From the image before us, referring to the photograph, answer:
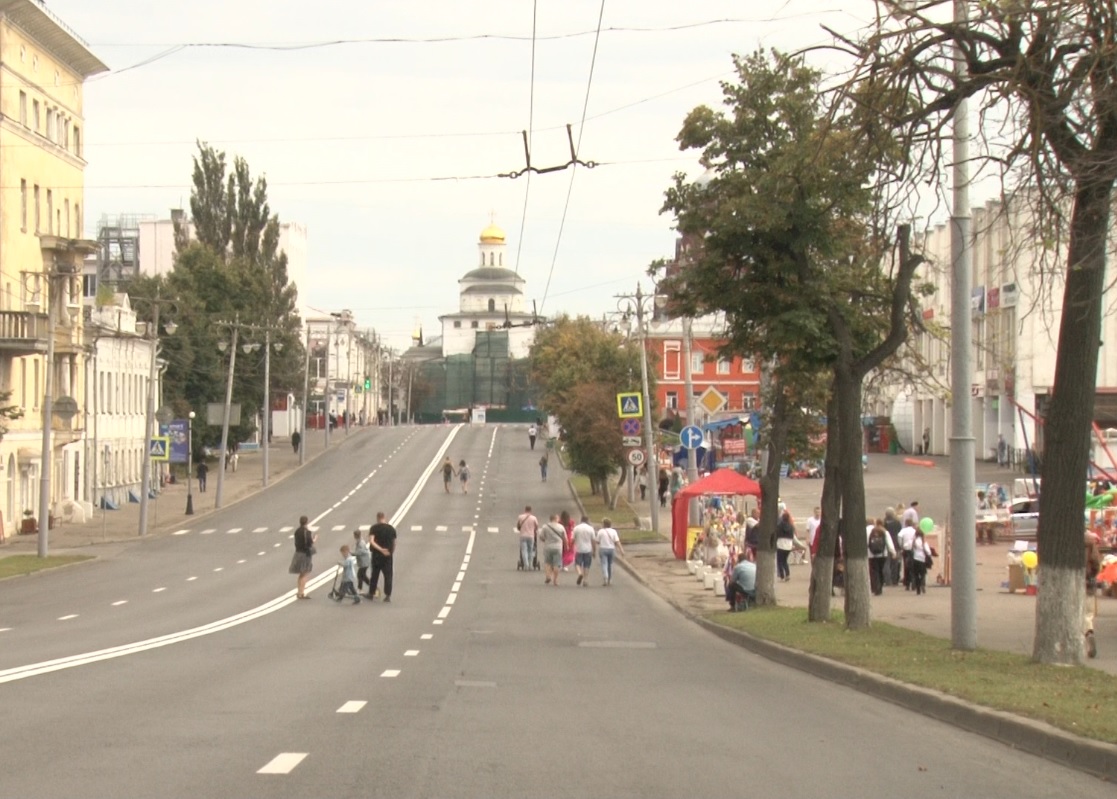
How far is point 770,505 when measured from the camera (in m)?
26.5

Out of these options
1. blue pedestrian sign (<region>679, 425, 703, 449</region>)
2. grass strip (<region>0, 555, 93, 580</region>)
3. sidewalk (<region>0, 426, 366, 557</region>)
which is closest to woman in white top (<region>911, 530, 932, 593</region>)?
blue pedestrian sign (<region>679, 425, 703, 449</region>)

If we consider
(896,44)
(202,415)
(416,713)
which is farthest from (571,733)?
(202,415)

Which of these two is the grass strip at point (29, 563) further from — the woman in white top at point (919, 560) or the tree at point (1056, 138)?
the tree at point (1056, 138)

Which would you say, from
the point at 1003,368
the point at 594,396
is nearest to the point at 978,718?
the point at 1003,368

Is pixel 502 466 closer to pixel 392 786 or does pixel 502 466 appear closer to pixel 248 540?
pixel 248 540

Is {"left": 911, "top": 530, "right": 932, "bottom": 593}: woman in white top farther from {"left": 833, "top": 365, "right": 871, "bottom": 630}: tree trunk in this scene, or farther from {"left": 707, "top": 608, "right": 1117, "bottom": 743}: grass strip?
{"left": 833, "top": 365, "right": 871, "bottom": 630}: tree trunk

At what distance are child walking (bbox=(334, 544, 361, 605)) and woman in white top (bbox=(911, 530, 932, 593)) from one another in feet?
36.0

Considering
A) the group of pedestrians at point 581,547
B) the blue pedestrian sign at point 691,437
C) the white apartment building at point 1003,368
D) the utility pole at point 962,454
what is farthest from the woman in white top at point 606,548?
the utility pole at point 962,454

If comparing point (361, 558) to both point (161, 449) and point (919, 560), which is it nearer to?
point (919, 560)

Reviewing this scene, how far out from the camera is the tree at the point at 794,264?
21.2 m

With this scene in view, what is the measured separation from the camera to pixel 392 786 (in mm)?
8953

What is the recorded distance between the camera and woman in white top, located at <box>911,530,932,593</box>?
3011cm

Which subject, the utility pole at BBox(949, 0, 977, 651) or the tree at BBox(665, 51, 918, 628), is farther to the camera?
the tree at BBox(665, 51, 918, 628)

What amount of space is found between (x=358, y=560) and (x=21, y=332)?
86.9 feet
